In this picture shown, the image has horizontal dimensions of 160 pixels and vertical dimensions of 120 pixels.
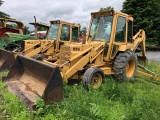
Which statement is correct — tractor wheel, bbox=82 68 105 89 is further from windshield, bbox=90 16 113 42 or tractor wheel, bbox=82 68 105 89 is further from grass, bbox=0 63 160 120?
windshield, bbox=90 16 113 42

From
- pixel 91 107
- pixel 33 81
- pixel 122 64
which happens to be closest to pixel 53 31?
pixel 122 64

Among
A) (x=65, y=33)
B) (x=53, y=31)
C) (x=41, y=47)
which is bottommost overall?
(x=41, y=47)

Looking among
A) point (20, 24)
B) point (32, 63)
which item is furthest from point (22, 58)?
point (20, 24)

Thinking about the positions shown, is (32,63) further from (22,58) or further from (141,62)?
(141,62)

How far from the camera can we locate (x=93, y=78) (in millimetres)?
7004

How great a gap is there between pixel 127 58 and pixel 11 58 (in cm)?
417

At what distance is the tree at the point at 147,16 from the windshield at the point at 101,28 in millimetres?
19443

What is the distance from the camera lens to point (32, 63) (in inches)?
260

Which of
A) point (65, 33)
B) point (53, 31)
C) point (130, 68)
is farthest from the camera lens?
point (53, 31)

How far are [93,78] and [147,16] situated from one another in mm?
22892

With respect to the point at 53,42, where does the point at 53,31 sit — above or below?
above

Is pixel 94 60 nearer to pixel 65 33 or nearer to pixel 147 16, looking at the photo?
pixel 65 33

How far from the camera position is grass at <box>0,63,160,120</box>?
453 cm

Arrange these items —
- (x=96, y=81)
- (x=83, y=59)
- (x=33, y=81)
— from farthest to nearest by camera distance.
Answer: (x=83, y=59) → (x=96, y=81) → (x=33, y=81)
